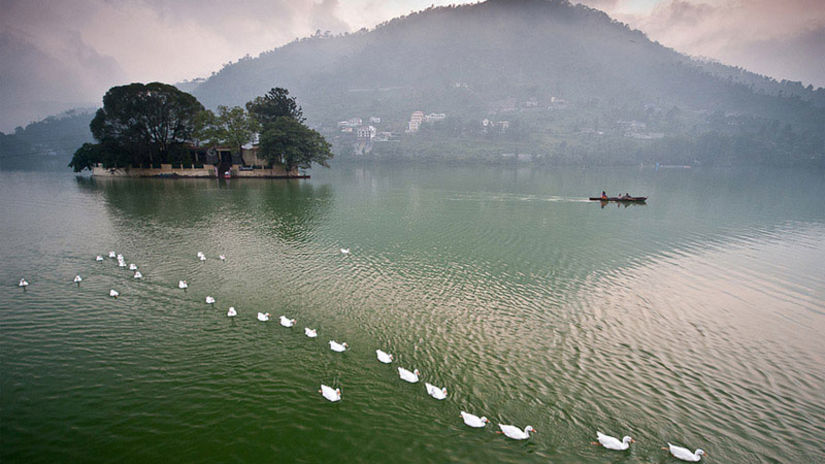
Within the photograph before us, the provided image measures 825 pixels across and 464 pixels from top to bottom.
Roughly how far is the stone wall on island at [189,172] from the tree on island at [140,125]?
6.77 feet

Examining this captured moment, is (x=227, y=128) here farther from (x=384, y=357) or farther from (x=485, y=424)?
(x=485, y=424)

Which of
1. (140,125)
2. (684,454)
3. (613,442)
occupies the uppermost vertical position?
(140,125)

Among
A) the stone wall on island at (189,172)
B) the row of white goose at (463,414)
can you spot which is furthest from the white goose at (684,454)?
the stone wall on island at (189,172)

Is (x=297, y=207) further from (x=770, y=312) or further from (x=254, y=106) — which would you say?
(x=254, y=106)

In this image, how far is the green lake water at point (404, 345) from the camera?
10.6 meters

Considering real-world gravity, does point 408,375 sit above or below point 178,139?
below

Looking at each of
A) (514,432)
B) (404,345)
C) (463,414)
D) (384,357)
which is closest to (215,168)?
(404,345)

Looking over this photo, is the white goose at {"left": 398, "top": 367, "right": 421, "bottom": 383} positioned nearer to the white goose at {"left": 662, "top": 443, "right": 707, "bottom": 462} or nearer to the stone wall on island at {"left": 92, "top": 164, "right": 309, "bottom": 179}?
the white goose at {"left": 662, "top": 443, "right": 707, "bottom": 462}

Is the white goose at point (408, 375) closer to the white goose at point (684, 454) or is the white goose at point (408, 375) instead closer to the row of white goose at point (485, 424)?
the row of white goose at point (485, 424)

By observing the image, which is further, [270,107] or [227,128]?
[270,107]

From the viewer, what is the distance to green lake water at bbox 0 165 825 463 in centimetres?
1055

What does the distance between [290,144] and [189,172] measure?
2581cm

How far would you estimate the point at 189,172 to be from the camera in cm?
8419

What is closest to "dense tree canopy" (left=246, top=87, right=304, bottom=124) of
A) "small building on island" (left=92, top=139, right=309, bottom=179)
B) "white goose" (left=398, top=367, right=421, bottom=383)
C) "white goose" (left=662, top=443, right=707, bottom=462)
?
"small building on island" (left=92, top=139, right=309, bottom=179)
